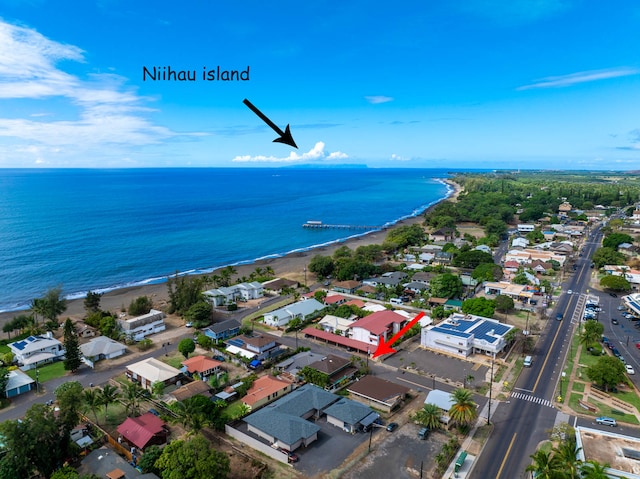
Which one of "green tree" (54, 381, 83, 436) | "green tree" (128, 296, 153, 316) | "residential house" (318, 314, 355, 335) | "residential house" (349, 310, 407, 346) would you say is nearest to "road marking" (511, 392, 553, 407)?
"residential house" (349, 310, 407, 346)

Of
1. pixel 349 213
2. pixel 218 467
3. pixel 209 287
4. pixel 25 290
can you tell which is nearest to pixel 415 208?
pixel 349 213

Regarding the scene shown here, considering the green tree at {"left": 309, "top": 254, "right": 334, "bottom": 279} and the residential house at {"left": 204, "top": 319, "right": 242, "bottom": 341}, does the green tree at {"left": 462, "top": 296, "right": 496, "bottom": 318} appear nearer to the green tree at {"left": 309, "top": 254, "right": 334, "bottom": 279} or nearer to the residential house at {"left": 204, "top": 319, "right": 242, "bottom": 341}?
the green tree at {"left": 309, "top": 254, "right": 334, "bottom": 279}

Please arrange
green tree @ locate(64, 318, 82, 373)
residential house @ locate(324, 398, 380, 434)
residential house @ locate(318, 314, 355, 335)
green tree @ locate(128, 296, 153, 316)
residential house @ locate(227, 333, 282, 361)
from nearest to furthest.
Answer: residential house @ locate(324, 398, 380, 434) → green tree @ locate(64, 318, 82, 373) → residential house @ locate(227, 333, 282, 361) → residential house @ locate(318, 314, 355, 335) → green tree @ locate(128, 296, 153, 316)

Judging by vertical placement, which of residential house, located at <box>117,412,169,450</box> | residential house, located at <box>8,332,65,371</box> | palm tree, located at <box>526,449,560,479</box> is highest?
palm tree, located at <box>526,449,560,479</box>

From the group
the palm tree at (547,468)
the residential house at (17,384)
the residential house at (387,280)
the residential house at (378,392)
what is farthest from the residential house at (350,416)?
the residential house at (387,280)

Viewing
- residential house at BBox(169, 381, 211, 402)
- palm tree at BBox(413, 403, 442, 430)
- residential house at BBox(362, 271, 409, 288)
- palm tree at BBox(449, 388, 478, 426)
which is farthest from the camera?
residential house at BBox(362, 271, 409, 288)

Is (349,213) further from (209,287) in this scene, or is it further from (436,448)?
(436,448)

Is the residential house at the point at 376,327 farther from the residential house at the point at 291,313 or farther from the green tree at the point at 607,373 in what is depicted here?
the green tree at the point at 607,373

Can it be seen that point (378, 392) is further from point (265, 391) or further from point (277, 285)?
point (277, 285)
